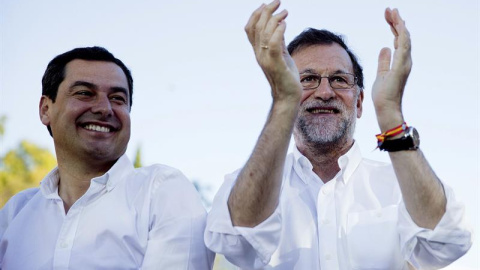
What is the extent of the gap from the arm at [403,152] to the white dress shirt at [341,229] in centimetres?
7

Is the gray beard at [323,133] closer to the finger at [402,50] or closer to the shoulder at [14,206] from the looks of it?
the finger at [402,50]

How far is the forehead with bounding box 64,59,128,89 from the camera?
4.30 m

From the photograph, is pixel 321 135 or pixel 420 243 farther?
pixel 321 135

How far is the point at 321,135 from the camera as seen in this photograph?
14.1 feet

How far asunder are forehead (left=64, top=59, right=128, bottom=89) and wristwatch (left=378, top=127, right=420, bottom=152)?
1843 millimetres

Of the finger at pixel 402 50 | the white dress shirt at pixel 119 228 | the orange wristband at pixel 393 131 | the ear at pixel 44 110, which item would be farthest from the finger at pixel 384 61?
the ear at pixel 44 110

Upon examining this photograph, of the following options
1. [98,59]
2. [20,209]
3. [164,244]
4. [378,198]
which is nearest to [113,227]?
[164,244]

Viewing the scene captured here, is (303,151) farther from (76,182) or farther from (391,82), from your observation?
(76,182)

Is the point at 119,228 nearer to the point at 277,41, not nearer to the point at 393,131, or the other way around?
the point at 277,41

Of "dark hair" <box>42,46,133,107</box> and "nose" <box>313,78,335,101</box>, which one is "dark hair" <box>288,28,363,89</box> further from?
"dark hair" <box>42,46,133,107</box>

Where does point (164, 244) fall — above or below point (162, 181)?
below

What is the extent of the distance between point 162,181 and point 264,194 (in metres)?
0.87

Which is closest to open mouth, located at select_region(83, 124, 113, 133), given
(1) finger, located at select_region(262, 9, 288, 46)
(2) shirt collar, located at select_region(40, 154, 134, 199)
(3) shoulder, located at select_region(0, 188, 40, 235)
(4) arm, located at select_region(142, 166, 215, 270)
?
(2) shirt collar, located at select_region(40, 154, 134, 199)

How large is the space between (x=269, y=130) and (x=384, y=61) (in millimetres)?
824
